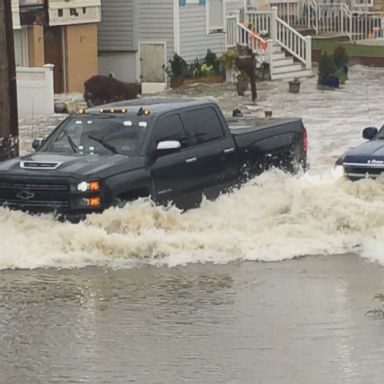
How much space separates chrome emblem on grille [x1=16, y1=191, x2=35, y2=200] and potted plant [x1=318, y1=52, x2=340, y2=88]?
2412 cm

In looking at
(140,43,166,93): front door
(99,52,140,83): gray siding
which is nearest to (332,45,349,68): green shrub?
(140,43,166,93): front door

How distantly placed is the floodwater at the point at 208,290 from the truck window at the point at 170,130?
97cm

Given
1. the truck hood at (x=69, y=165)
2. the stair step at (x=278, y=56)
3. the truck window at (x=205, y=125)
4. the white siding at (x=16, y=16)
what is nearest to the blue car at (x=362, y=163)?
the truck window at (x=205, y=125)

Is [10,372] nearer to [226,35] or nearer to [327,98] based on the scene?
[327,98]

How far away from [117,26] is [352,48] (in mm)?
11150

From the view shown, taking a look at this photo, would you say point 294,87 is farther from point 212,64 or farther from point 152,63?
point 152,63

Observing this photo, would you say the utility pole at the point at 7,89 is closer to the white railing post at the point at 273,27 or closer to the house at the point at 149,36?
the house at the point at 149,36

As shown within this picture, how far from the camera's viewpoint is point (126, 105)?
53.6 ft

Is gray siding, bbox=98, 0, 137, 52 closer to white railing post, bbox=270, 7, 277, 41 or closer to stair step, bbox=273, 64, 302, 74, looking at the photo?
stair step, bbox=273, 64, 302, 74

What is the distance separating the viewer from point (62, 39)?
36.4m

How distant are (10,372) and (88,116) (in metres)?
6.91

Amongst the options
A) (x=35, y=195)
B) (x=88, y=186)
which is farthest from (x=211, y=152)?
(x=35, y=195)

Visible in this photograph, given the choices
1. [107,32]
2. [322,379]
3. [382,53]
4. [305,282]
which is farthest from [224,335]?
[382,53]

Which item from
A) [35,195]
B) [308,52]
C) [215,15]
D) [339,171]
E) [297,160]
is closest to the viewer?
[35,195]
